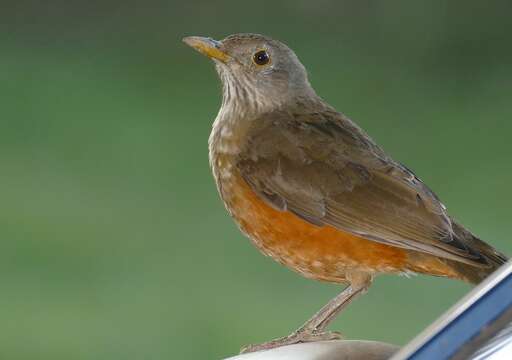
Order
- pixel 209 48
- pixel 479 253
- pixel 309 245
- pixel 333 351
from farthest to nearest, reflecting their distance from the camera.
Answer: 1. pixel 209 48
2. pixel 309 245
3. pixel 479 253
4. pixel 333 351

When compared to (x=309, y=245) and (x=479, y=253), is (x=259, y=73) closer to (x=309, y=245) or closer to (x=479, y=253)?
(x=309, y=245)

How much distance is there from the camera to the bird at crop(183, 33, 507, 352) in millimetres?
1943

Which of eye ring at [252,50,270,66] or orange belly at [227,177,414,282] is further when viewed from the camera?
eye ring at [252,50,270,66]

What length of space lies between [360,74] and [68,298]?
2.96 meters

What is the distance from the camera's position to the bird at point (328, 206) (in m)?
1.94

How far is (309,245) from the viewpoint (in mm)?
2010

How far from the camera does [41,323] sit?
3.98 meters

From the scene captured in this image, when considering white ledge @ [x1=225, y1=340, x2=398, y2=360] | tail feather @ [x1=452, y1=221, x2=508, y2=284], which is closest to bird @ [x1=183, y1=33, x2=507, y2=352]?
tail feather @ [x1=452, y1=221, x2=508, y2=284]

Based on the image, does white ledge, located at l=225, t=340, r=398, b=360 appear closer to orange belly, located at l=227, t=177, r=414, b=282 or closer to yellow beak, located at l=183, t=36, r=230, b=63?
orange belly, located at l=227, t=177, r=414, b=282

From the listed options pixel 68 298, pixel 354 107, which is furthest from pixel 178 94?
pixel 68 298

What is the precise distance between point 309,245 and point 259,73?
0.45m

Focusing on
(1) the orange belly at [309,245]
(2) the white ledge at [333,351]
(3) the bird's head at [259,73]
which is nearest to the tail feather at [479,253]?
(1) the orange belly at [309,245]

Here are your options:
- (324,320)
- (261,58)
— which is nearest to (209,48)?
(261,58)

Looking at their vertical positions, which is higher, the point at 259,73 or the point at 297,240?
the point at 259,73
